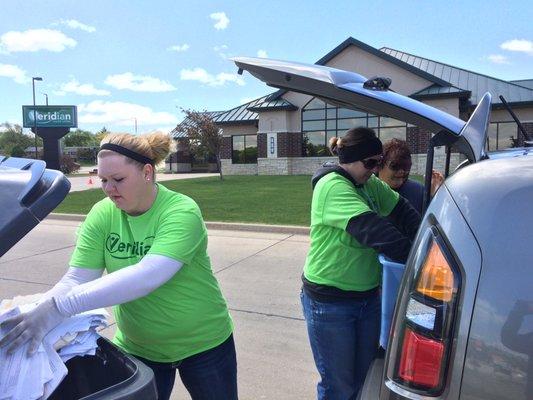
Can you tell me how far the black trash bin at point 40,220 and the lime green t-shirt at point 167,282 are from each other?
279 millimetres

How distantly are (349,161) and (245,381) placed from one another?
6.57 feet

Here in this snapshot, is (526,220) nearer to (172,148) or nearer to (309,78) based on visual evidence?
(309,78)

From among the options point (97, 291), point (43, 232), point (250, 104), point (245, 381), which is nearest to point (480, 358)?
point (97, 291)

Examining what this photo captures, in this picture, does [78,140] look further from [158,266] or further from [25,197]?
[25,197]

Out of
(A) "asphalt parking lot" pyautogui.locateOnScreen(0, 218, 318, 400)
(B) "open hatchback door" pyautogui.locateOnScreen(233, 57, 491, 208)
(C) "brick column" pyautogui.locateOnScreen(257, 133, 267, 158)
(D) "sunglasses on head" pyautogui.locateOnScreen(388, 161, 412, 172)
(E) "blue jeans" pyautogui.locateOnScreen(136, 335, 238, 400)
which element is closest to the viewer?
(B) "open hatchback door" pyautogui.locateOnScreen(233, 57, 491, 208)

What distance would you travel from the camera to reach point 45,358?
4.87 ft

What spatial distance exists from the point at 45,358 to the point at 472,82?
28290mm

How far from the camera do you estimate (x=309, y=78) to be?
199cm

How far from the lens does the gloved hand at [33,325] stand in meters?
1.46

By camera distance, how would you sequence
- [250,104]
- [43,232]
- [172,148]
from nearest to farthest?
[172,148] → [43,232] → [250,104]

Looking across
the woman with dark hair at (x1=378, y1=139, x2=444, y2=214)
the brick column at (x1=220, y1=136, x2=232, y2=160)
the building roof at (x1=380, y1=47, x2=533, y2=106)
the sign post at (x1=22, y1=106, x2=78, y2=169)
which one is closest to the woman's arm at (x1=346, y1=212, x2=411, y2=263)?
the woman with dark hair at (x1=378, y1=139, x2=444, y2=214)

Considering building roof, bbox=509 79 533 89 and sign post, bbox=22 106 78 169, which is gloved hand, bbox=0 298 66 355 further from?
building roof, bbox=509 79 533 89

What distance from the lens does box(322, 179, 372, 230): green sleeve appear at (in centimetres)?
214

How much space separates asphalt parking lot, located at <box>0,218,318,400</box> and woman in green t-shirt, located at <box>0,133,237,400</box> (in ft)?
4.71
